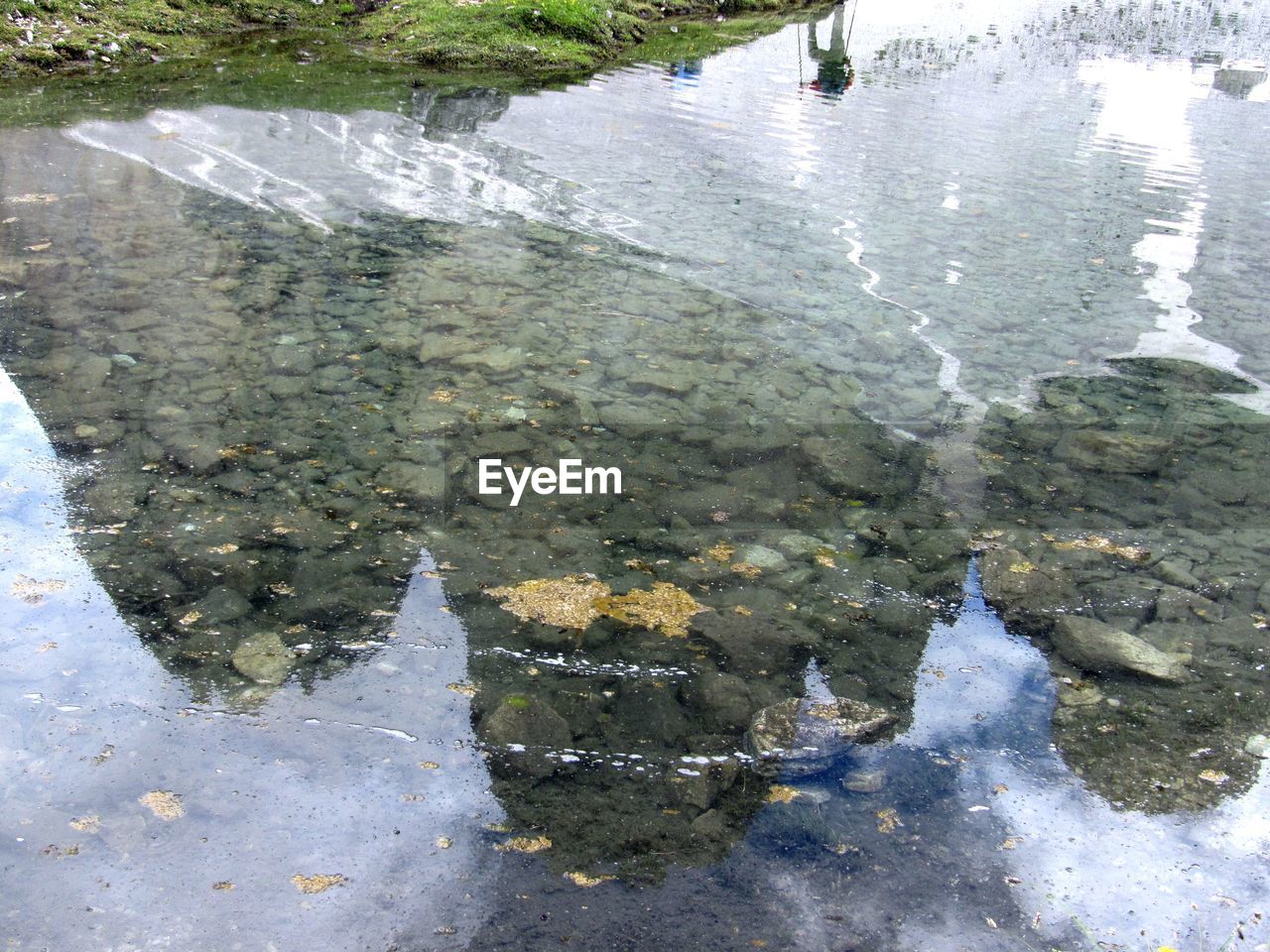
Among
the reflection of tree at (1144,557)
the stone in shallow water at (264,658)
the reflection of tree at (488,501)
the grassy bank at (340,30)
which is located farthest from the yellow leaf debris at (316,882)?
the grassy bank at (340,30)

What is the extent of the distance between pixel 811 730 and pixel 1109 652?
1.20 metres

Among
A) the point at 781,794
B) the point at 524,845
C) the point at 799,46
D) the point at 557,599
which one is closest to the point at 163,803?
the point at 524,845

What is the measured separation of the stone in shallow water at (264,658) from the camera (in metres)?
3.35

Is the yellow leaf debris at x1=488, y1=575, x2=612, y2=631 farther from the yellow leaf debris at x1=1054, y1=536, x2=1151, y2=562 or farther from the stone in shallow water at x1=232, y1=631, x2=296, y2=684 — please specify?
the yellow leaf debris at x1=1054, y1=536, x2=1151, y2=562

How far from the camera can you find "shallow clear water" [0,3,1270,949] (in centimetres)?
276

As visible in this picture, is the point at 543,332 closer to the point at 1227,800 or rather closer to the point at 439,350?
the point at 439,350

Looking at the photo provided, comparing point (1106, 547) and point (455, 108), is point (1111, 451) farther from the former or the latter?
point (455, 108)

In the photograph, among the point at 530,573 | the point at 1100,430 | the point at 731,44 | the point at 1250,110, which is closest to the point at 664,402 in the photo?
the point at 530,573

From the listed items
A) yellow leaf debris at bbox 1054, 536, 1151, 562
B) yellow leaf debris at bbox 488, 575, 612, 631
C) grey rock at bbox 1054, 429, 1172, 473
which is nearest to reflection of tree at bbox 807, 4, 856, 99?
grey rock at bbox 1054, 429, 1172, 473

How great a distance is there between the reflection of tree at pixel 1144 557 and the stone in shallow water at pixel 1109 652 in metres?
0.01

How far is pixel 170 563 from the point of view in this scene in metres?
3.83

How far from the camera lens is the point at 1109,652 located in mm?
3656

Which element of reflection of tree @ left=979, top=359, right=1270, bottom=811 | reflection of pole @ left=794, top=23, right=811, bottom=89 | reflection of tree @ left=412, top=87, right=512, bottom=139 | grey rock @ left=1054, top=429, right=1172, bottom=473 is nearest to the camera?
reflection of tree @ left=979, top=359, right=1270, bottom=811

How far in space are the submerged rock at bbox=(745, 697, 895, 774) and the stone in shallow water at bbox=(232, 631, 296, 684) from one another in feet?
4.98
